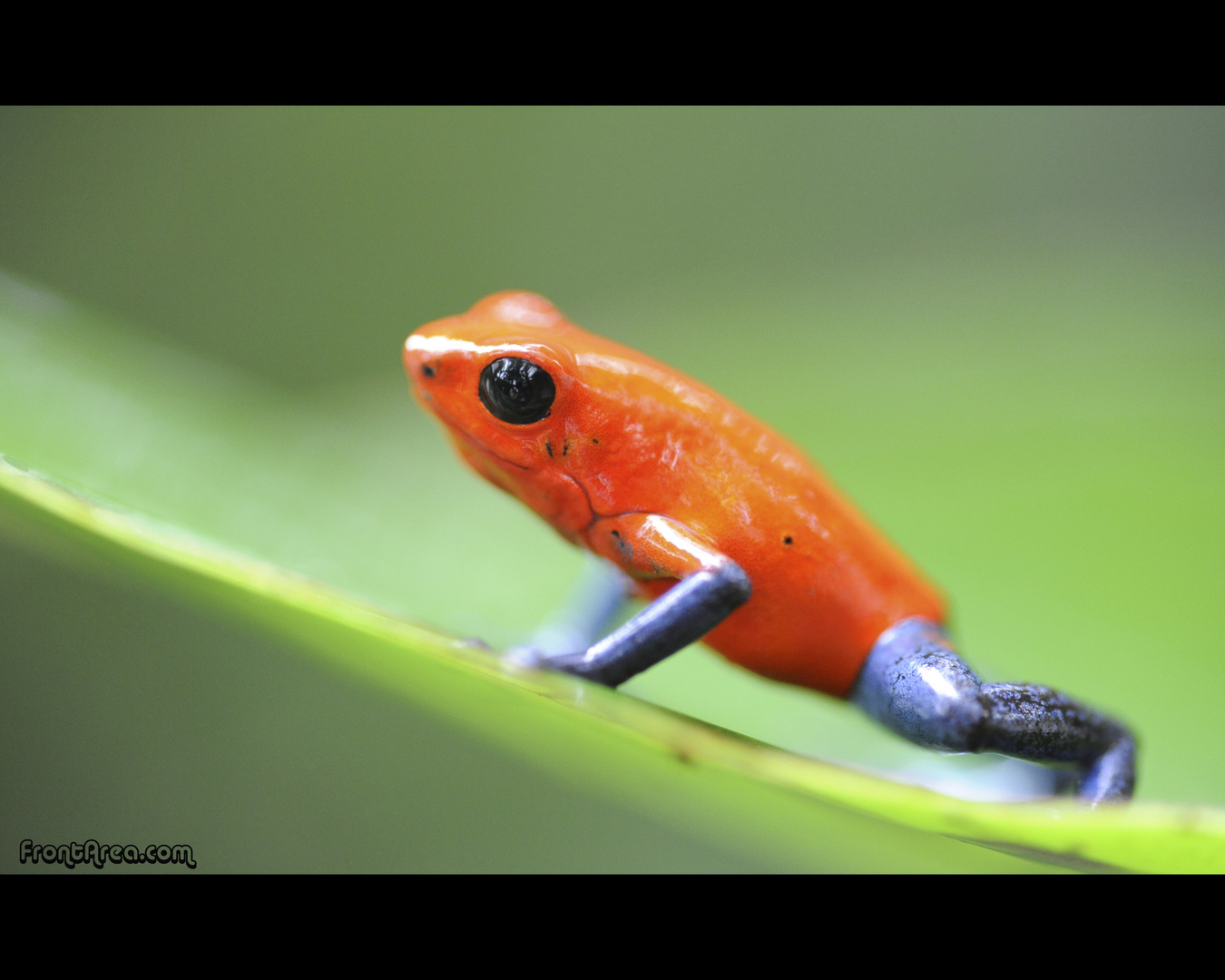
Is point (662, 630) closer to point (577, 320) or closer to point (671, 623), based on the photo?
point (671, 623)

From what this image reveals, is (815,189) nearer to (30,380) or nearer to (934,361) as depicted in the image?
(934,361)

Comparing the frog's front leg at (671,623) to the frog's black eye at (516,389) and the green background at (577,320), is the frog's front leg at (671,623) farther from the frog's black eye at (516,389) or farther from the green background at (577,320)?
the frog's black eye at (516,389)

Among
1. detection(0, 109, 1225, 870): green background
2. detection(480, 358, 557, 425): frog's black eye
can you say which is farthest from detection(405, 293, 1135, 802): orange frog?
detection(0, 109, 1225, 870): green background

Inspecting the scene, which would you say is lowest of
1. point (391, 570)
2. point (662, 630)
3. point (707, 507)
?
point (391, 570)

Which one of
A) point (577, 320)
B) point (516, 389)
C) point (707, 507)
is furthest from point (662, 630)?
point (577, 320)

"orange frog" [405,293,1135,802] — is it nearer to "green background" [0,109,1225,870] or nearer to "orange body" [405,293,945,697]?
"orange body" [405,293,945,697]

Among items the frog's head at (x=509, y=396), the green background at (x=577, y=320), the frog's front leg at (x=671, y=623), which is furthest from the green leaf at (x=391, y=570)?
the frog's head at (x=509, y=396)
